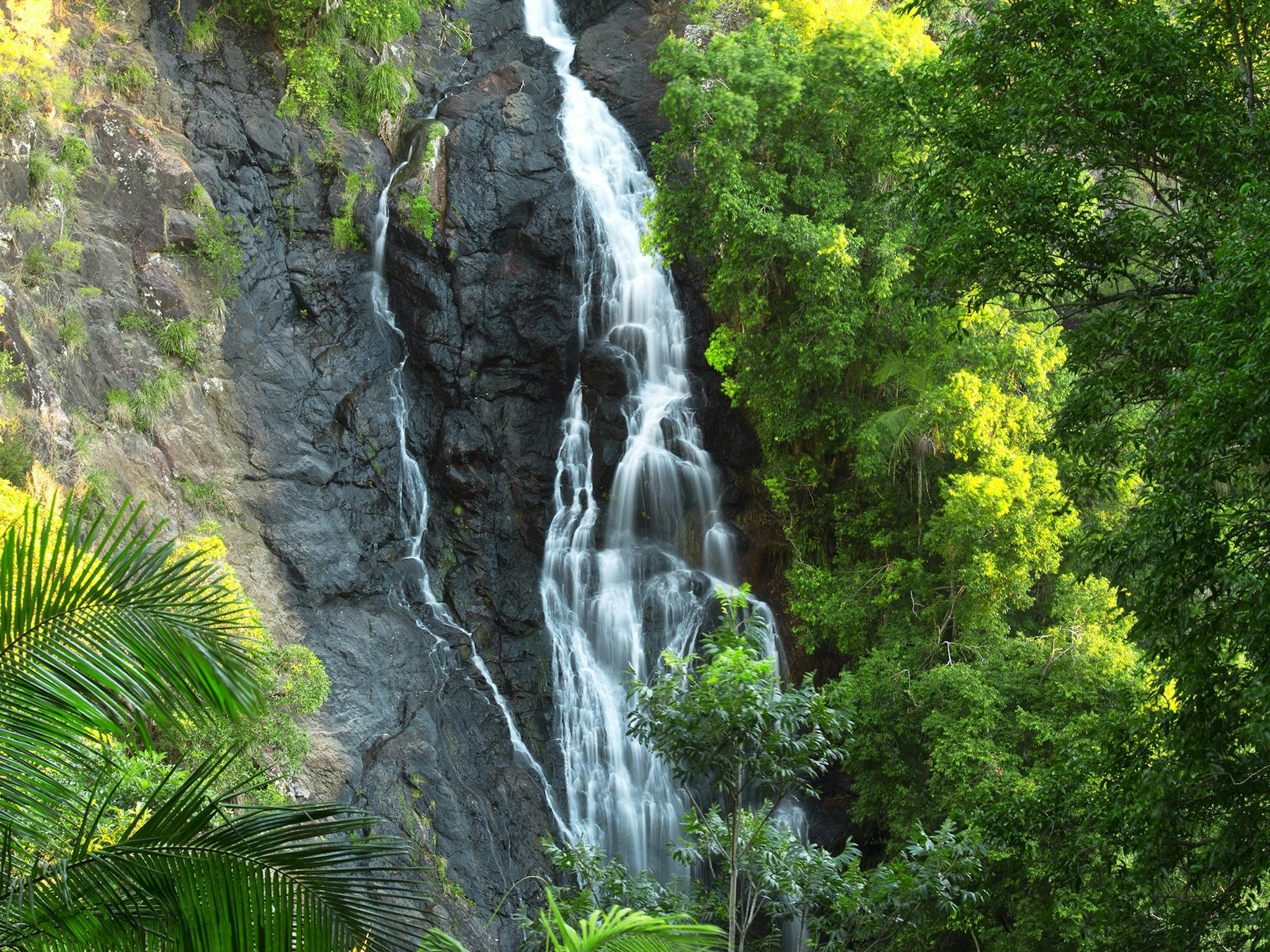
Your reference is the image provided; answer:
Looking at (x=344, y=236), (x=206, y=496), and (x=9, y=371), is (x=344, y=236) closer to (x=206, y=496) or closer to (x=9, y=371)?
(x=206, y=496)

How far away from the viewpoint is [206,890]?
4.07 metres

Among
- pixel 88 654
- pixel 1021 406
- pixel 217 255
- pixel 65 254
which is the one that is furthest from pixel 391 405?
pixel 88 654

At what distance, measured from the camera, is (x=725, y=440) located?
60.3ft

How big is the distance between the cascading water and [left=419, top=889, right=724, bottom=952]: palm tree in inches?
437

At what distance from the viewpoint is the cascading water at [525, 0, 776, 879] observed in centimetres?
1578

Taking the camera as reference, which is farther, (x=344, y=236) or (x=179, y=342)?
(x=344, y=236)

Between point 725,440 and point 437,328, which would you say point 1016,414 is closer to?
point 725,440

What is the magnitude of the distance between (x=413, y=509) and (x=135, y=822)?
1455cm

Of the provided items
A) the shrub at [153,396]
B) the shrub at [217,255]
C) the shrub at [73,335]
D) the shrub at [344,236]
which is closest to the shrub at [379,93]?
the shrub at [344,236]

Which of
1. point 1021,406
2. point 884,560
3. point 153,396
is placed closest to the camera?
point 1021,406

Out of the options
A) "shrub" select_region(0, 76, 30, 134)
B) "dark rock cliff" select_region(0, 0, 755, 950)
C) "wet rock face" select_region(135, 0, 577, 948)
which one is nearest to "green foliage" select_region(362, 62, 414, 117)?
"dark rock cliff" select_region(0, 0, 755, 950)

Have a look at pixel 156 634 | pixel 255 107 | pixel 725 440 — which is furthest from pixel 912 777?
pixel 255 107

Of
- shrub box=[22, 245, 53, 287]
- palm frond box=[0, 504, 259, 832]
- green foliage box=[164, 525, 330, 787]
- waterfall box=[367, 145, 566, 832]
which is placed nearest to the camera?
palm frond box=[0, 504, 259, 832]

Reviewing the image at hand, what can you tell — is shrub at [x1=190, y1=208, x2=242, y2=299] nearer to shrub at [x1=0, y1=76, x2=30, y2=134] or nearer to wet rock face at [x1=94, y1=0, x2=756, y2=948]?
wet rock face at [x1=94, y1=0, x2=756, y2=948]
